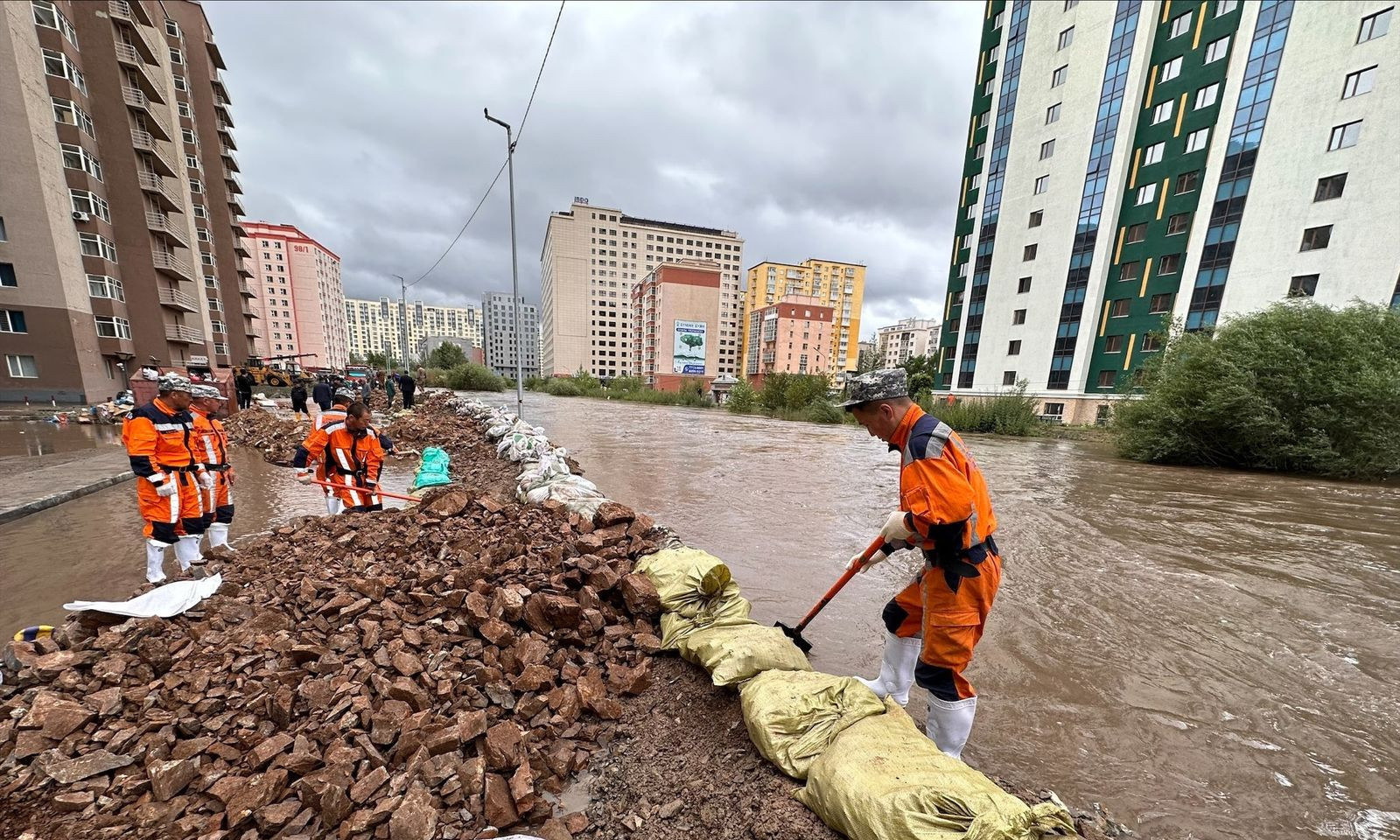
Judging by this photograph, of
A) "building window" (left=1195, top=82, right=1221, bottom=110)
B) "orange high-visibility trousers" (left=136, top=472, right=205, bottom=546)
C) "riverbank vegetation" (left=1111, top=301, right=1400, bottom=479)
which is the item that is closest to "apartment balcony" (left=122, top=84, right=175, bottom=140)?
"orange high-visibility trousers" (left=136, top=472, right=205, bottom=546)

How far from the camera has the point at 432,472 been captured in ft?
17.6

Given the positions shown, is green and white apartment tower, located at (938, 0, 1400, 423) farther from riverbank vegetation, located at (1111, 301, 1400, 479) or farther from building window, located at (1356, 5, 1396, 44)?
riverbank vegetation, located at (1111, 301, 1400, 479)

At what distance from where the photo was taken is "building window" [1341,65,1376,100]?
54.7ft

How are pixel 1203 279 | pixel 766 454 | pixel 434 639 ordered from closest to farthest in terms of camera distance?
pixel 434 639, pixel 766 454, pixel 1203 279

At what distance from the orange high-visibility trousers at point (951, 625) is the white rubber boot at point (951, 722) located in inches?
1.2

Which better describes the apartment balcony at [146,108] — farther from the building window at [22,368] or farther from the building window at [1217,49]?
the building window at [1217,49]

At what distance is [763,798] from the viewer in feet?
5.59

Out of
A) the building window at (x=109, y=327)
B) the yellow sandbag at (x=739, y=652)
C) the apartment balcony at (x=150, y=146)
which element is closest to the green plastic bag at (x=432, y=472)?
the yellow sandbag at (x=739, y=652)

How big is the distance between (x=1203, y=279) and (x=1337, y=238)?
143 inches

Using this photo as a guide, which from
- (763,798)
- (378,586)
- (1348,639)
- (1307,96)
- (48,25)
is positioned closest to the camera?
(763,798)

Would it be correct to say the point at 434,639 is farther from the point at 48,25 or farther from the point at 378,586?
the point at 48,25

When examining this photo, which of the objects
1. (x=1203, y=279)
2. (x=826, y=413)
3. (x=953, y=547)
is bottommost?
(x=826, y=413)

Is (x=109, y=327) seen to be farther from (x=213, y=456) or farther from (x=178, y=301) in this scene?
(x=213, y=456)

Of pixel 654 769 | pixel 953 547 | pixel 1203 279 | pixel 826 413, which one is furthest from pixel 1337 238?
pixel 654 769
